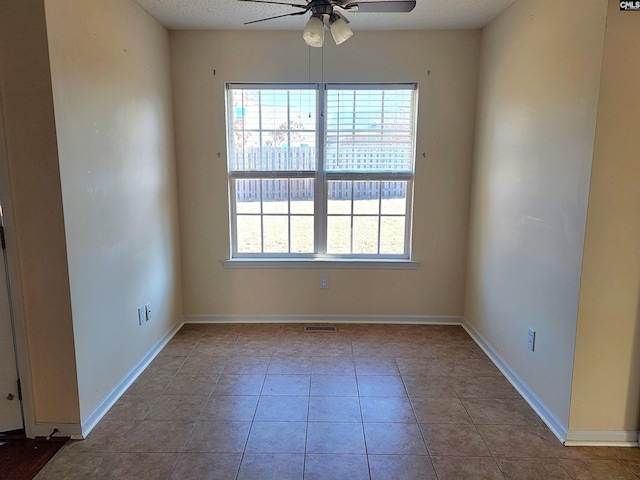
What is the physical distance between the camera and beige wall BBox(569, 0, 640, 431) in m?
1.82

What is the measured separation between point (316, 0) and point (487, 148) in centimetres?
185

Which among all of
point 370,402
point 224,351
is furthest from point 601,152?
point 224,351

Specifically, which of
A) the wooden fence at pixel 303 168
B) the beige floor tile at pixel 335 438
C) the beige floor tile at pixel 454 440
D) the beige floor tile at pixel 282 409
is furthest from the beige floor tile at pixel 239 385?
the wooden fence at pixel 303 168

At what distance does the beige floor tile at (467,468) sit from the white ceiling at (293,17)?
2808 mm

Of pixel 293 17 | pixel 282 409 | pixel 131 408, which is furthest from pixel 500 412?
pixel 293 17

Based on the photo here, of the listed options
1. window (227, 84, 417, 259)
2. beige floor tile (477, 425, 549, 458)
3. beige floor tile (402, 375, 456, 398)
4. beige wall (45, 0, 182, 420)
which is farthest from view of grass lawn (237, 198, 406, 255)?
beige floor tile (477, 425, 549, 458)

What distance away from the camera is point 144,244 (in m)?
2.90

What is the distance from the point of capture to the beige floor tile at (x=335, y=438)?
2037mm

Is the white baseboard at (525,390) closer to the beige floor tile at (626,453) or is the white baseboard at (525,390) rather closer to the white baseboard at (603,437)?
the white baseboard at (603,437)

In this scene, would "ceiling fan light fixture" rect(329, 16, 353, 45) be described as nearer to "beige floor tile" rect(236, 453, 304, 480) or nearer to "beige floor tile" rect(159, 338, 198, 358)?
"beige floor tile" rect(236, 453, 304, 480)

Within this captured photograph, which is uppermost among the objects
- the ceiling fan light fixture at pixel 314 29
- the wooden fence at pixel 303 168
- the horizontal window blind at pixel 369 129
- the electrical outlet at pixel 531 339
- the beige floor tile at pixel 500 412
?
the ceiling fan light fixture at pixel 314 29

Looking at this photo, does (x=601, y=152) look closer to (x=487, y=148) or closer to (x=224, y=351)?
(x=487, y=148)

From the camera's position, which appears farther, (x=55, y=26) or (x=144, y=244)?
(x=144, y=244)

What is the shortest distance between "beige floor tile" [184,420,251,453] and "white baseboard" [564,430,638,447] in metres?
1.70
